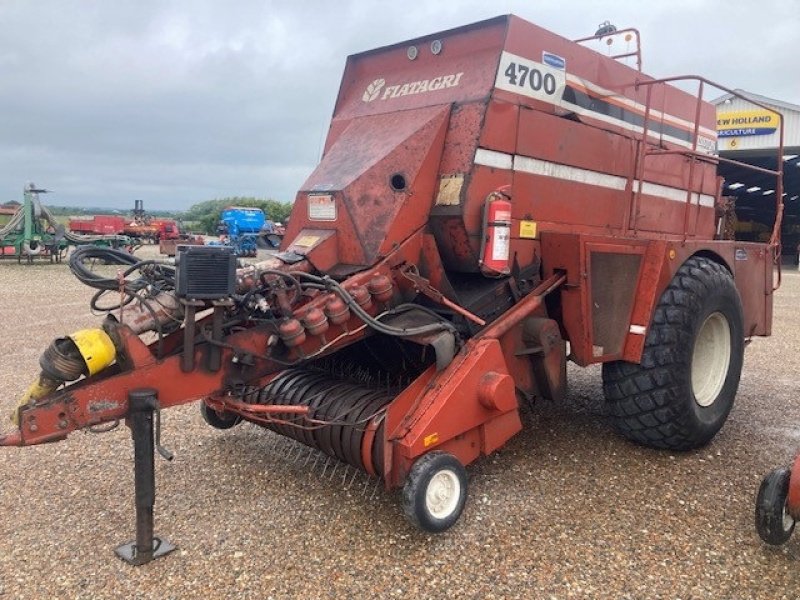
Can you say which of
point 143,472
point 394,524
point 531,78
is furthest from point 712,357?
point 143,472

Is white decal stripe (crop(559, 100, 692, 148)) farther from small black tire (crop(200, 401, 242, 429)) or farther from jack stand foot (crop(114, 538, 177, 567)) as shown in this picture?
jack stand foot (crop(114, 538, 177, 567))

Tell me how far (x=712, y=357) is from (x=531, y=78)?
235 cm

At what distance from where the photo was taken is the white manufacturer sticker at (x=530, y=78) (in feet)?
12.8

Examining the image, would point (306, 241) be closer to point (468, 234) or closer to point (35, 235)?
point (468, 234)

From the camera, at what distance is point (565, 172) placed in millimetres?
4270

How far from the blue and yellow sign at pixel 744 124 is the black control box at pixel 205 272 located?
66.4ft

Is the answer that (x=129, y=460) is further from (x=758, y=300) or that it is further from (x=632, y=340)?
(x=758, y=300)

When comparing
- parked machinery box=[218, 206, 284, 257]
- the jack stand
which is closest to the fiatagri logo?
the jack stand

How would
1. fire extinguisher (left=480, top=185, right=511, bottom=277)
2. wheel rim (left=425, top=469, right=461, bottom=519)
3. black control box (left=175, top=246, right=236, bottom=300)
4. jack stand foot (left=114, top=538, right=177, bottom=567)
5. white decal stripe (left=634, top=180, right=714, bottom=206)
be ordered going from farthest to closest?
white decal stripe (left=634, top=180, right=714, bottom=206) < fire extinguisher (left=480, top=185, right=511, bottom=277) < wheel rim (left=425, top=469, right=461, bottom=519) < jack stand foot (left=114, top=538, right=177, bottom=567) < black control box (left=175, top=246, right=236, bottom=300)

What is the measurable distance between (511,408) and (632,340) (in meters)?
1.03

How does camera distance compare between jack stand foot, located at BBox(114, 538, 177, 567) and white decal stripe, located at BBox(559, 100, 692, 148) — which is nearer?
jack stand foot, located at BBox(114, 538, 177, 567)

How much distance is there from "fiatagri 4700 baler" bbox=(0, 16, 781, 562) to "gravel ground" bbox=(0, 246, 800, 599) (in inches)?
8.4

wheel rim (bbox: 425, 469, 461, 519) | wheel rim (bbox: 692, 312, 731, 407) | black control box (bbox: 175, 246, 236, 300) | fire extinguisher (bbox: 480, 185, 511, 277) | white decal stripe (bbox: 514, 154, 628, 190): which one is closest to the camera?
black control box (bbox: 175, 246, 236, 300)

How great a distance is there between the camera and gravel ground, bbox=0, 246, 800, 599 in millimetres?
2887
